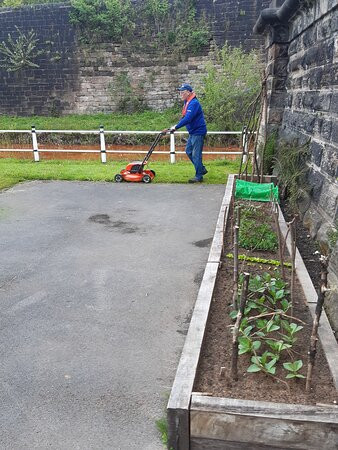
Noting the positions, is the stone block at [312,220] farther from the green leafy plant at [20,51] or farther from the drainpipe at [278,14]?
the green leafy plant at [20,51]

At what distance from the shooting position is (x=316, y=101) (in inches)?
207

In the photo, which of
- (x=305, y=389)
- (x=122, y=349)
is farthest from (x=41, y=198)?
(x=305, y=389)

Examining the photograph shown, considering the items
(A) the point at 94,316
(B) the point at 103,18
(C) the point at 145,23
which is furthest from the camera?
(C) the point at 145,23

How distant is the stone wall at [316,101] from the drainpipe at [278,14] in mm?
64

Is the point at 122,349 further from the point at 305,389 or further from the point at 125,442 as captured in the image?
the point at 305,389

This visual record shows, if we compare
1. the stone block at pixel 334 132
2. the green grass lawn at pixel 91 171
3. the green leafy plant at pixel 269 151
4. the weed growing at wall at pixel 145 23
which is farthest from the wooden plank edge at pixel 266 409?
the weed growing at wall at pixel 145 23

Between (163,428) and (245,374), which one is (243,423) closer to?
(245,374)

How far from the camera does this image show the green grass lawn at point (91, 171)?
950 centimetres

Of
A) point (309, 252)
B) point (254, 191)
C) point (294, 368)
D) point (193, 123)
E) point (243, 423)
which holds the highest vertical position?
point (193, 123)

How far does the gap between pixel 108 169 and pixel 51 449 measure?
8765 millimetres

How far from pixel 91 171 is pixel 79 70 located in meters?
11.5

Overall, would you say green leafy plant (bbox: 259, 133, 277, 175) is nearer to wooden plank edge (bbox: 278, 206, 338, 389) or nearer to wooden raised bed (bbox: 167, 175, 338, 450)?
wooden plank edge (bbox: 278, 206, 338, 389)

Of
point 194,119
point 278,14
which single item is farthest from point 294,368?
point 194,119

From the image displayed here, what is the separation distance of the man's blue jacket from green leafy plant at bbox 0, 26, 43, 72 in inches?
565
